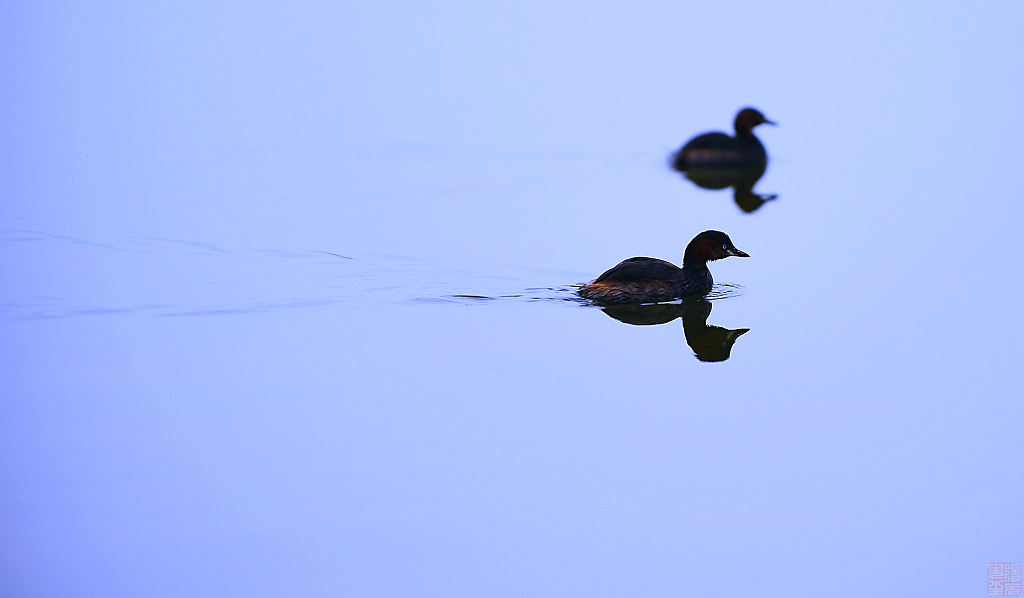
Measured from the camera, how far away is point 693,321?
10.6 m

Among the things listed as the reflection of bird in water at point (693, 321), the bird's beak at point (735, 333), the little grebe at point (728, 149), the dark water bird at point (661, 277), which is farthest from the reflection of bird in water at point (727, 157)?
the bird's beak at point (735, 333)

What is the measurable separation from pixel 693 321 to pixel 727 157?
789cm

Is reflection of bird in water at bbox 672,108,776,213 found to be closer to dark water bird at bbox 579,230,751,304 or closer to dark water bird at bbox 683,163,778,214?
dark water bird at bbox 683,163,778,214

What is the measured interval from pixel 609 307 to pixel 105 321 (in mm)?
3905

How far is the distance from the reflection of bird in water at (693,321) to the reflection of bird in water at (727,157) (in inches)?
234

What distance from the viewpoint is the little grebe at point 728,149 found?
1783 cm

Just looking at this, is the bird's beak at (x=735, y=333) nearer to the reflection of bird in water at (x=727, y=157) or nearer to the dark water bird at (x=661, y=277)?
the dark water bird at (x=661, y=277)

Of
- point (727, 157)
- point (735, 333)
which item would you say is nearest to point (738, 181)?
point (727, 157)

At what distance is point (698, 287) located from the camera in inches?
450

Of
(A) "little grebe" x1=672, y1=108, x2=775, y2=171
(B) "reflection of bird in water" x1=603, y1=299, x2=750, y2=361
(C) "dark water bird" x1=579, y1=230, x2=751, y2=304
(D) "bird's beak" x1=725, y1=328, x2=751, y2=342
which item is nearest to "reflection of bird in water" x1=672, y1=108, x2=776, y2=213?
(A) "little grebe" x1=672, y1=108, x2=775, y2=171

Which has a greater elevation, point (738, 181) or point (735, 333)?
point (738, 181)

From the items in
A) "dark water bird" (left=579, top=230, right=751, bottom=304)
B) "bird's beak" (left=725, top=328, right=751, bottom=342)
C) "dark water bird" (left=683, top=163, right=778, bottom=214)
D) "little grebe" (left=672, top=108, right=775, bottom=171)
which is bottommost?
"bird's beak" (left=725, top=328, right=751, bottom=342)

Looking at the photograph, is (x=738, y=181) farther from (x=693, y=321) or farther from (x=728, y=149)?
(x=693, y=321)

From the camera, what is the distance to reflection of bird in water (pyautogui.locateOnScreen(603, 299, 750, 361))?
385 inches
